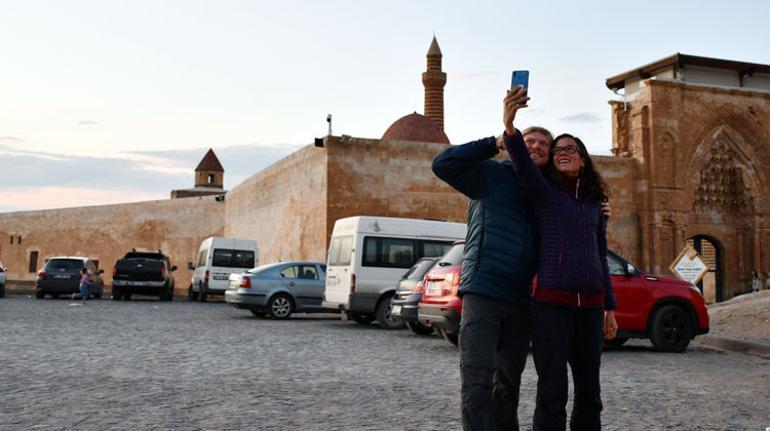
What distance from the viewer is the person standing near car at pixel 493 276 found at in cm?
354

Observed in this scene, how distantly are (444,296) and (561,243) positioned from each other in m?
6.38

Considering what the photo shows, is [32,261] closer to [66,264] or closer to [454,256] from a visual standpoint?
[66,264]

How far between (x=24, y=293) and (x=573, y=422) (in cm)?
3224

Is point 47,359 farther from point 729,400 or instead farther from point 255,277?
point 255,277

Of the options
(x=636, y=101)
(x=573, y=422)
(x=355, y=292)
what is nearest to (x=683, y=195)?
(x=636, y=101)

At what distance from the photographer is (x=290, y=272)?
1698cm

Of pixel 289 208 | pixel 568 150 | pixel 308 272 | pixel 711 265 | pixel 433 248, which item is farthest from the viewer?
pixel 711 265

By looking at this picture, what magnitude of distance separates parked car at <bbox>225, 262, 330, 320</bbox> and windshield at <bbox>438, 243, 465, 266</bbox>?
6.62 meters

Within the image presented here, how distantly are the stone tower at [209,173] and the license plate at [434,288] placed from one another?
2914 inches

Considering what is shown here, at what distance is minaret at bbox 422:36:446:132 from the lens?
5491 cm

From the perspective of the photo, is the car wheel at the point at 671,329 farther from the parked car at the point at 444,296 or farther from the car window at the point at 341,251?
the car window at the point at 341,251

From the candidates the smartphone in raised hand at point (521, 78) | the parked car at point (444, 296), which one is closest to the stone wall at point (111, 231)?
the parked car at point (444, 296)

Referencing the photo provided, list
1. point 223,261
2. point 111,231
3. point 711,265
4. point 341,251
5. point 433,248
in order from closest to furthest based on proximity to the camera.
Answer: point 433,248, point 341,251, point 223,261, point 711,265, point 111,231

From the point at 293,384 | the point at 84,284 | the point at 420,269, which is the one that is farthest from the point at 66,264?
the point at 293,384
